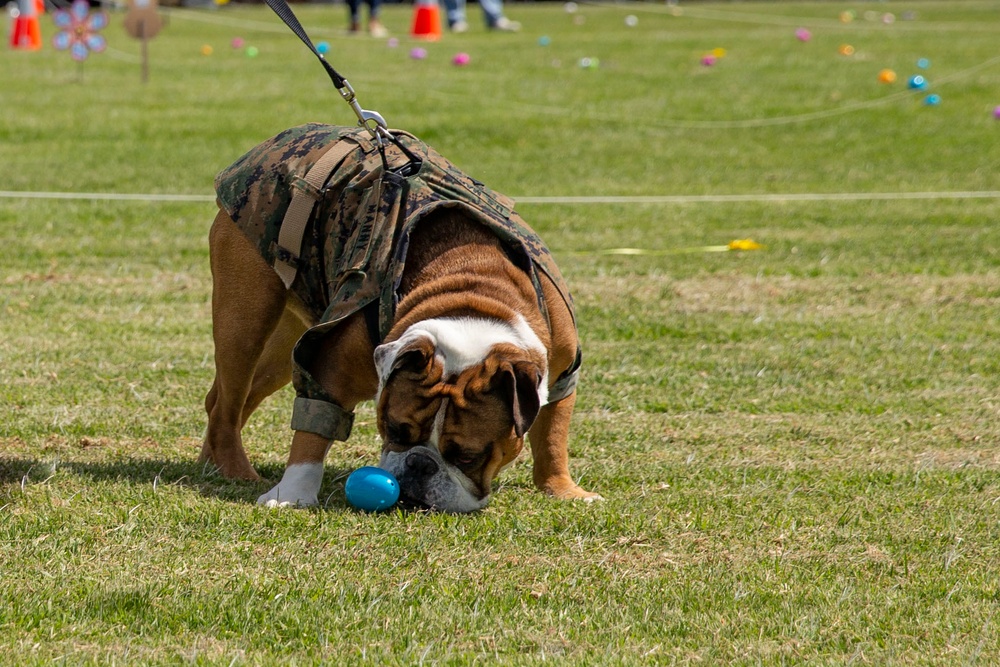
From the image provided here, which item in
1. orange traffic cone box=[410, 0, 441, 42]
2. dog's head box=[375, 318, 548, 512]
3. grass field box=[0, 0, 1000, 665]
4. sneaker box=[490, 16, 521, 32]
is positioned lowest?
sneaker box=[490, 16, 521, 32]

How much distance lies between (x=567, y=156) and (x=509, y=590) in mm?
11247

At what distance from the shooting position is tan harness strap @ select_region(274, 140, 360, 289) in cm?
499

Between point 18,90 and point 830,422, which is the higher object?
point 830,422

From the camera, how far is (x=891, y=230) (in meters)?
10.9

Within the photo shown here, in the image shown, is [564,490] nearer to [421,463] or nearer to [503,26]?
[421,463]

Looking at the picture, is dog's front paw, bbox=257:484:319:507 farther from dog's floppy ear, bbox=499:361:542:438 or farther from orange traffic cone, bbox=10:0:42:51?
orange traffic cone, bbox=10:0:42:51

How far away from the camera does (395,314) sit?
463 centimetres

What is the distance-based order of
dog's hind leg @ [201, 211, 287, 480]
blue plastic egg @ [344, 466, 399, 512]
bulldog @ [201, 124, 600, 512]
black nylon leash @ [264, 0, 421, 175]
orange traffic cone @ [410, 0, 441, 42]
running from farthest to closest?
orange traffic cone @ [410, 0, 441, 42] < dog's hind leg @ [201, 211, 287, 480] < black nylon leash @ [264, 0, 421, 175] < blue plastic egg @ [344, 466, 399, 512] < bulldog @ [201, 124, 600, 512]

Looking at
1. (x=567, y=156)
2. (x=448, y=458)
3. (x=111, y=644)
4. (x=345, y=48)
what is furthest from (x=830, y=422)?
(x=345, y=48)

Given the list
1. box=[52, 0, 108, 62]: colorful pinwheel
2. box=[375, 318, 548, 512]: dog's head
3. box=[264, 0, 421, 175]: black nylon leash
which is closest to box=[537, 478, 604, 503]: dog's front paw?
box=[375, 318, 548, 512]: dog's head

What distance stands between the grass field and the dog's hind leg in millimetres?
226

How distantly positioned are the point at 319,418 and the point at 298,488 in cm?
28

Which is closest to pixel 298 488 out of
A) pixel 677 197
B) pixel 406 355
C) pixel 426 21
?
pixel 406 355

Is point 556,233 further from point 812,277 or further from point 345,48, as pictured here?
point 345,48
